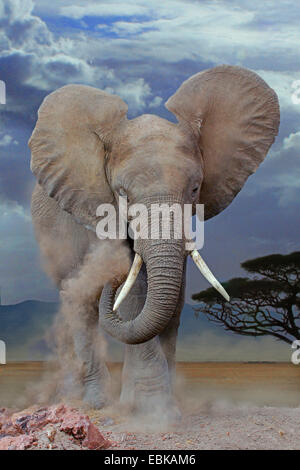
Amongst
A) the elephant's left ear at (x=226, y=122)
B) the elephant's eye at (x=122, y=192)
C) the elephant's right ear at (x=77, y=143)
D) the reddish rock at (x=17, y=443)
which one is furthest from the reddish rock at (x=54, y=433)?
the elephant's left ear at (x=226, y=122)

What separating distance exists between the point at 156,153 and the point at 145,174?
208 millimetres

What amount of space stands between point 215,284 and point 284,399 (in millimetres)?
4554

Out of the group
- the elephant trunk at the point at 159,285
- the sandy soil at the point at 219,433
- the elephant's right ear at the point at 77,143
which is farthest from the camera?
the elephant's right ear at the point at 77,143

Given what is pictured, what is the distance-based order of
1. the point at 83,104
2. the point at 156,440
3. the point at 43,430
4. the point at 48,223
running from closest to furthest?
the point at 43,430
the point at 156,440
the point at 83,104
the point at 48,223

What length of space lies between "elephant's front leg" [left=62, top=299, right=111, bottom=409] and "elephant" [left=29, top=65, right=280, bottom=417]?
0.4 inches

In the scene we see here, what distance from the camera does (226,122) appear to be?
24.6ft

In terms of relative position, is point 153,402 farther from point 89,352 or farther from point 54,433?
point 54,433

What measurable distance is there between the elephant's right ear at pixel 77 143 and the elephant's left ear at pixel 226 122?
0.67m

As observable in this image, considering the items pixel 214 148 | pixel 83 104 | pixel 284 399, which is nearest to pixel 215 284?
pixel 214 148

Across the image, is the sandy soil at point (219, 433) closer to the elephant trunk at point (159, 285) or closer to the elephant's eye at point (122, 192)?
the elephant trunk at point (159, 285)

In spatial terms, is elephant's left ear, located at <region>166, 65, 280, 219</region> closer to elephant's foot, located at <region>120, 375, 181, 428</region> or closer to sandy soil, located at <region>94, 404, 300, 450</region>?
elephant's foot, located at <region>120, 375, 181, 428</region>

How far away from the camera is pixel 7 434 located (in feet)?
19.5

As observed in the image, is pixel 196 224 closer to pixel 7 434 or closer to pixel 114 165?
pixel 114 165

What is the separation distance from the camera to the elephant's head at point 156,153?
632 centimetres
